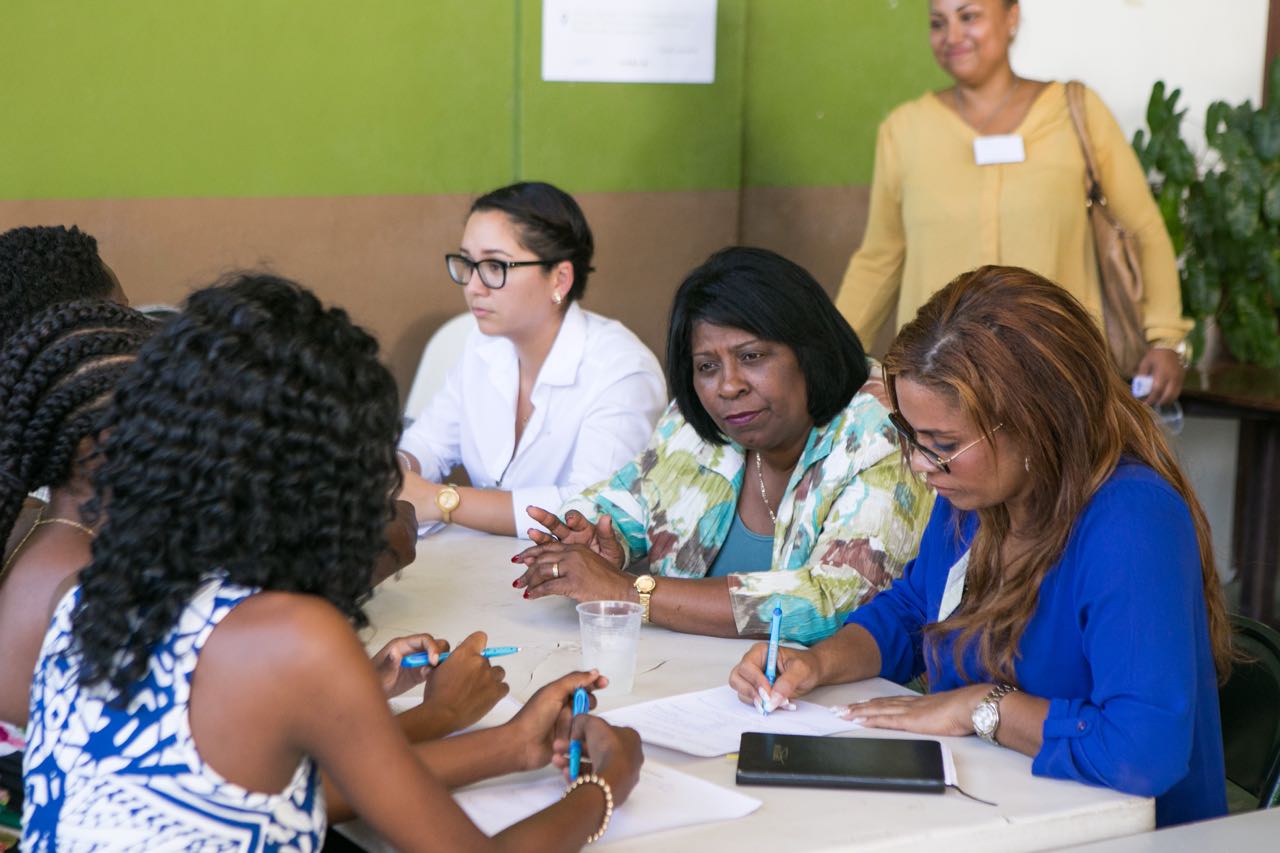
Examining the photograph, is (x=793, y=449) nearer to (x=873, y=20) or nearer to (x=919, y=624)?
(x=919, y=624)

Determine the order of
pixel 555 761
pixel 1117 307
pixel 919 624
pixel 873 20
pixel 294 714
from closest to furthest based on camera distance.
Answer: pixel 294 714, pixel 555 761, pixel 919 624, pixel 1117 307, pixel 873 20

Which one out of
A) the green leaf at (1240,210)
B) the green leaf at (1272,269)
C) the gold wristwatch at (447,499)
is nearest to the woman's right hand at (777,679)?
the gold wristwatch at (447,499)

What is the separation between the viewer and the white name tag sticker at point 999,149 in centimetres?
389

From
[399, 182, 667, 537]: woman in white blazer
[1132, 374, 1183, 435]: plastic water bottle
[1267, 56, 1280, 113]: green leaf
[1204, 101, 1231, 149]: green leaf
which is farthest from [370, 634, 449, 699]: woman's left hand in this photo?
[1267, 56, 1280, 113]: green leaf

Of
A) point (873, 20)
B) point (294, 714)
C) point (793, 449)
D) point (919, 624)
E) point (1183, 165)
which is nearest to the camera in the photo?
point (294, 714)

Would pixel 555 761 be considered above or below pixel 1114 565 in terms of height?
below

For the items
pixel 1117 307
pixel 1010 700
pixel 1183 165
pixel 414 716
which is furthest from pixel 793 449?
pixel 1183 165

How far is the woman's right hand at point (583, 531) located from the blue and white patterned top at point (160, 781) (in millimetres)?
1214

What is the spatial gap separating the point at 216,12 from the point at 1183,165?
117 inches

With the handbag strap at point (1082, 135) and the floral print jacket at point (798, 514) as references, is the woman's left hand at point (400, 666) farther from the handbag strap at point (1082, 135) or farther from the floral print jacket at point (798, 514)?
the handbag strap at point (1082, 135)

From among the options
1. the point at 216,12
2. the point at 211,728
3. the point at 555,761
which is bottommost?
the point at 555,761

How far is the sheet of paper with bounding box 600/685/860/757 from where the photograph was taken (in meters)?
1.88

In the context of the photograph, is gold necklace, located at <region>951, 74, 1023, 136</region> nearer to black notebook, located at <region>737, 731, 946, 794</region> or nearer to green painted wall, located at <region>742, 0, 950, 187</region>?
green painted wall, located at <region>742, 0, 950, 187</region>

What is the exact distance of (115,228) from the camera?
3965 millimetres
